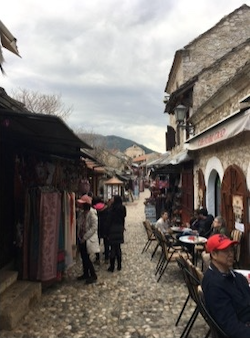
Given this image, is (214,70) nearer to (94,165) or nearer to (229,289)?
(94,165)

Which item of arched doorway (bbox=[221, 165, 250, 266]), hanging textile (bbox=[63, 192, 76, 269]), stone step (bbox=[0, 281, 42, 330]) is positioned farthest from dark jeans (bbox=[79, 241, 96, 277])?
arched doorway (bbox=[221, 165, 250, 266])

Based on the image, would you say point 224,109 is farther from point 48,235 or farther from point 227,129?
point 48,235

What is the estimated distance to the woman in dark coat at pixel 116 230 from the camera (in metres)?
6.97

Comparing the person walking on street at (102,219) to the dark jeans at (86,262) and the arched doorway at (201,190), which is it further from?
the arched doorway at (201,190)

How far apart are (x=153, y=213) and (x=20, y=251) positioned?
37.9ft

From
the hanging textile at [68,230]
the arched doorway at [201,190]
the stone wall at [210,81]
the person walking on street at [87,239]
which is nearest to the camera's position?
the hanging textile at [68,230]

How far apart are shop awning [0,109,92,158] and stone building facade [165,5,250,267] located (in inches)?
113

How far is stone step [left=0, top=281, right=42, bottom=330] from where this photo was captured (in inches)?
158

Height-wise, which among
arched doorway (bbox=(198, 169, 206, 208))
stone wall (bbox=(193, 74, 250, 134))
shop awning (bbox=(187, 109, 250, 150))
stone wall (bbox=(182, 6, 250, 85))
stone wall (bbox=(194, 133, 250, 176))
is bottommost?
arched doorway (bbox=(198, 169, 206, 208))

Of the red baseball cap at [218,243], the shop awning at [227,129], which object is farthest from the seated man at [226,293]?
the shop awning at [227,129]

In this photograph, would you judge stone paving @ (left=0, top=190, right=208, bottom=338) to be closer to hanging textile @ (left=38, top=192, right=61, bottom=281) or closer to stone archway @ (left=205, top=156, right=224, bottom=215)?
hanging textile @ (left=38, top=192, right=61, bottom=281)

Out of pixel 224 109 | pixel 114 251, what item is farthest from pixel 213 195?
pixel 114 251

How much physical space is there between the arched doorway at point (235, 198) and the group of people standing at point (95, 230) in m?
2.31

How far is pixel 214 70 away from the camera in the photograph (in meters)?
11.9
